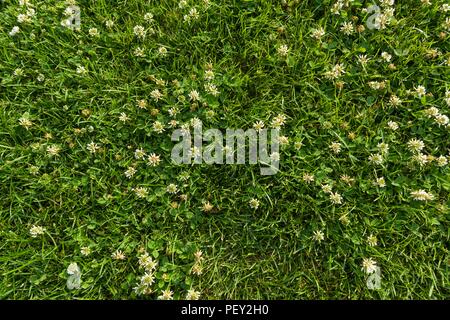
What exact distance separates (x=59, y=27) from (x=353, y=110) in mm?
2499

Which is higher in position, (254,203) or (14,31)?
(14,31)

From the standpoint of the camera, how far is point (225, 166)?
2904 mm

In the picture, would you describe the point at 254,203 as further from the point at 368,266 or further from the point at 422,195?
the point at 422,195

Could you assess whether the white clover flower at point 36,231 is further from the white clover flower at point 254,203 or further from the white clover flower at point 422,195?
the white clover flower at point 422,195

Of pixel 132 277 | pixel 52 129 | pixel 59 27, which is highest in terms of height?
pixel 59 27

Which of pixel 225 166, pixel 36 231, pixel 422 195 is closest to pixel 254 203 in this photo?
pixel 225 166

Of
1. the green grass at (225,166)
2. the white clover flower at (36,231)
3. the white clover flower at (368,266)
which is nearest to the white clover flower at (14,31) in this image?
the green grass at (225,166)

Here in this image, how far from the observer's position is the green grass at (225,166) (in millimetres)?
2787

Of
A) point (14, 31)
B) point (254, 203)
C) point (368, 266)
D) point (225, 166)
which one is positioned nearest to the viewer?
point (368, 266)

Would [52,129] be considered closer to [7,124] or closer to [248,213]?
[7,124]

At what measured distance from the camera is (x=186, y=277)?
277cm

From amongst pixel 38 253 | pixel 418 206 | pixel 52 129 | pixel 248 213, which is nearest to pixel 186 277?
pixel 248 213

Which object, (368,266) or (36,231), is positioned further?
(36,231)

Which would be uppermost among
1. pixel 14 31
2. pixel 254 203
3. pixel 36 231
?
pixel 14 31
